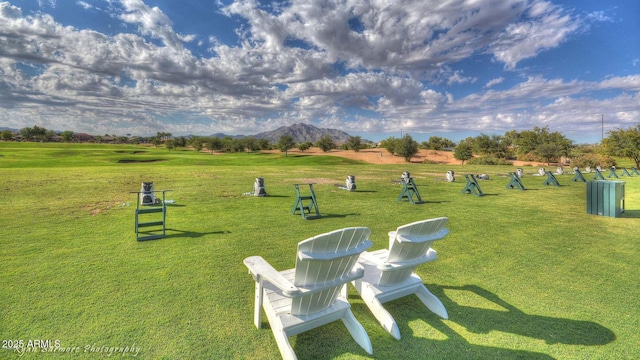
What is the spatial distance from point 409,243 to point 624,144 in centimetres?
4936

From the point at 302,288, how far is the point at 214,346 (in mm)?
1205

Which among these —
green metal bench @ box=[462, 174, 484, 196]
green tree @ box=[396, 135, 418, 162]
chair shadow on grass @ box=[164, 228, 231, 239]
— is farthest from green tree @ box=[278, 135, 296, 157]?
chair shadow on grass @ box=[164, 228, 231, 239]

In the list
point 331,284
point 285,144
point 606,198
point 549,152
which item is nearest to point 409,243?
point 331,284

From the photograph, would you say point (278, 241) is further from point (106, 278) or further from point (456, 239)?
point (456, 239)

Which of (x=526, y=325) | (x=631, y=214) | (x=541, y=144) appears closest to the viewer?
(x=526, y=325)

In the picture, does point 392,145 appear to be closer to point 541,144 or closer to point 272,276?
point 541,144

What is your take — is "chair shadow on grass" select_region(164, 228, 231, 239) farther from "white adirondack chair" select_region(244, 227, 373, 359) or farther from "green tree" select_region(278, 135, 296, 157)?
"green tree" select_region(278, 135, 296, 157)

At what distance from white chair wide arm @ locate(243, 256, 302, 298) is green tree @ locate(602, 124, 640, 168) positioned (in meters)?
48.6

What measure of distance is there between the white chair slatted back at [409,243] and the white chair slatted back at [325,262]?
545mm

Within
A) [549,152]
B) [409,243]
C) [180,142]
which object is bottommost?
[409,243]

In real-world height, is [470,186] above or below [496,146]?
below

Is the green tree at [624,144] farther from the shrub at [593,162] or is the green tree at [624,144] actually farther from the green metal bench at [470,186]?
the green metal bench at [470,186]

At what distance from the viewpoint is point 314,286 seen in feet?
8.39

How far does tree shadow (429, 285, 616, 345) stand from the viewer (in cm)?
291
